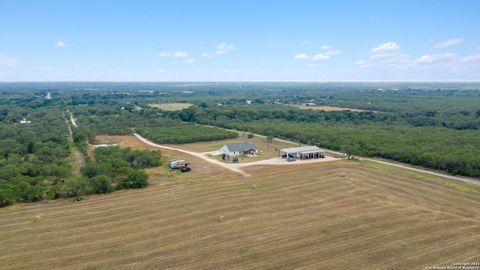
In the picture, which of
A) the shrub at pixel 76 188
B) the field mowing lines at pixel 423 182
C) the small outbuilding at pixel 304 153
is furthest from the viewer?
the small outbuilding at pixel 304 153

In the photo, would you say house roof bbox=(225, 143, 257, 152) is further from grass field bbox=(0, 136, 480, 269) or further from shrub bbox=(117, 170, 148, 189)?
shrub bbox=(117, 170, 148, 189)

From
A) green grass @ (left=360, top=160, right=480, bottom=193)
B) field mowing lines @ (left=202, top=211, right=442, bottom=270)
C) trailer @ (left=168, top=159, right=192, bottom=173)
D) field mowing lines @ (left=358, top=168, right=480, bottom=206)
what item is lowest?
trailer @ (left=168, top=159, right=192, bottom=173)

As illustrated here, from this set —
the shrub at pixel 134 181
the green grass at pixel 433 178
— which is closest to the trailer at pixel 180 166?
the shrub at pixel 134 181

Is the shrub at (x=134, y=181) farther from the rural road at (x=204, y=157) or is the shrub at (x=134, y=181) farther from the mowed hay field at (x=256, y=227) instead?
the rural road at (x=204, y=157)

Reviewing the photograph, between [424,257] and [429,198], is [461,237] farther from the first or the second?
[429,198]

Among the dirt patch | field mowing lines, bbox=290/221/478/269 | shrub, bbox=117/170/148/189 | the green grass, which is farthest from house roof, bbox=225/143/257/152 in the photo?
field mowing lines, bbox=290/221/478/269

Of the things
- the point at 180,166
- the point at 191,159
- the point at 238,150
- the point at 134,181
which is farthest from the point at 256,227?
the point at 238,150

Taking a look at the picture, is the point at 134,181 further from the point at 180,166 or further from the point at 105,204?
the point at 180,166
